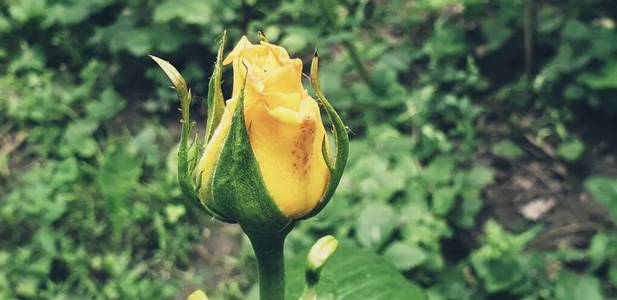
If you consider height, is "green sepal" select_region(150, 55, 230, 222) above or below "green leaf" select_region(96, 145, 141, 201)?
above

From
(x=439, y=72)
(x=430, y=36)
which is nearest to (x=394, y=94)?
(x=439, y=72)

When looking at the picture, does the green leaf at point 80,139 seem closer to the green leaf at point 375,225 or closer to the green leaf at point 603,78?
the green leaf at point 375,225

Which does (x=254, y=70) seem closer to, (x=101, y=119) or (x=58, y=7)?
(x=101, y=119)

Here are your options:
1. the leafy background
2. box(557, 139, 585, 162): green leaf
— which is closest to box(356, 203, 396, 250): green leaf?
the leafy background

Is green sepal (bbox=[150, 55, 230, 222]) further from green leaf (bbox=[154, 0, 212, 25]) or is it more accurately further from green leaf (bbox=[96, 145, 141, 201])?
green leaf (bbox=[154, 0, 212, 25])

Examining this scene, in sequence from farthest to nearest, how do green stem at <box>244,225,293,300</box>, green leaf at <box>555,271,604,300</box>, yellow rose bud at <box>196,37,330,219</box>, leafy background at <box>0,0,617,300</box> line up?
leafy background at <box>0,0,617,300</box> < green leaf at <box>555,271,604,300</box> < green stem at <box>244,225,293,300</box> < yellow rose bud at <box>196,37,330,219</box>


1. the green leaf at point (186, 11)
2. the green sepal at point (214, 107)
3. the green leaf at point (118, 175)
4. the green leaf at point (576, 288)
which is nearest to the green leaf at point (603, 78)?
the green leaf at point (576, 288)
